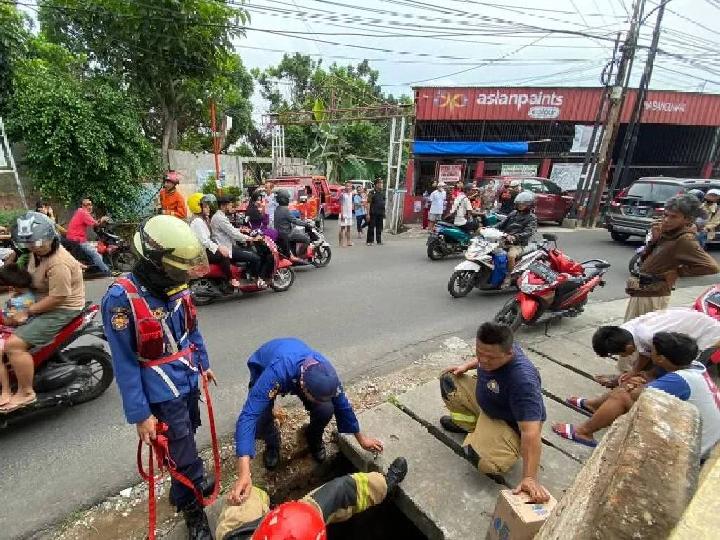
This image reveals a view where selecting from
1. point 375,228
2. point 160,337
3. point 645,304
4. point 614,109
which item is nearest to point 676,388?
point 645,304

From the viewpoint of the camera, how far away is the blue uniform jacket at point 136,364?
1.85 meters

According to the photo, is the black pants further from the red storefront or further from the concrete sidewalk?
the concrete sidewalk

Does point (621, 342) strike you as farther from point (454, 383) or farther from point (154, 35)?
point (154, 35)

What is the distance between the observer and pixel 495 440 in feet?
8.12

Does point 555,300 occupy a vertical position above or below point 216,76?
below

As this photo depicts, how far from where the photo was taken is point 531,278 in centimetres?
475

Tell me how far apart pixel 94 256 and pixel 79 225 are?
545 mm

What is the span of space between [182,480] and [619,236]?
1205 centimetres

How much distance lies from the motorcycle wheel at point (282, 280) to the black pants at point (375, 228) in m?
4.01

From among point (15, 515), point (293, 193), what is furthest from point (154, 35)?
point (15, 515)

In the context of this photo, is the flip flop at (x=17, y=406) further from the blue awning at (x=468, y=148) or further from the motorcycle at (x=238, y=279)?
the blue awning at (x=468, y=148)

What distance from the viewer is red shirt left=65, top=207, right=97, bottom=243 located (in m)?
6.48

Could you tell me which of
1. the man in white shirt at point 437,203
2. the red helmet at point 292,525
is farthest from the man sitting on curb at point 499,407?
the man in white shirt at point 437,203

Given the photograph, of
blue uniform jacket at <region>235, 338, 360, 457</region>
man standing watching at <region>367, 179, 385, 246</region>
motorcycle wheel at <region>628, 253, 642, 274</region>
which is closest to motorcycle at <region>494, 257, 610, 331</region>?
motorcycle wheel at <region>628, 253, 642, 274</region>
